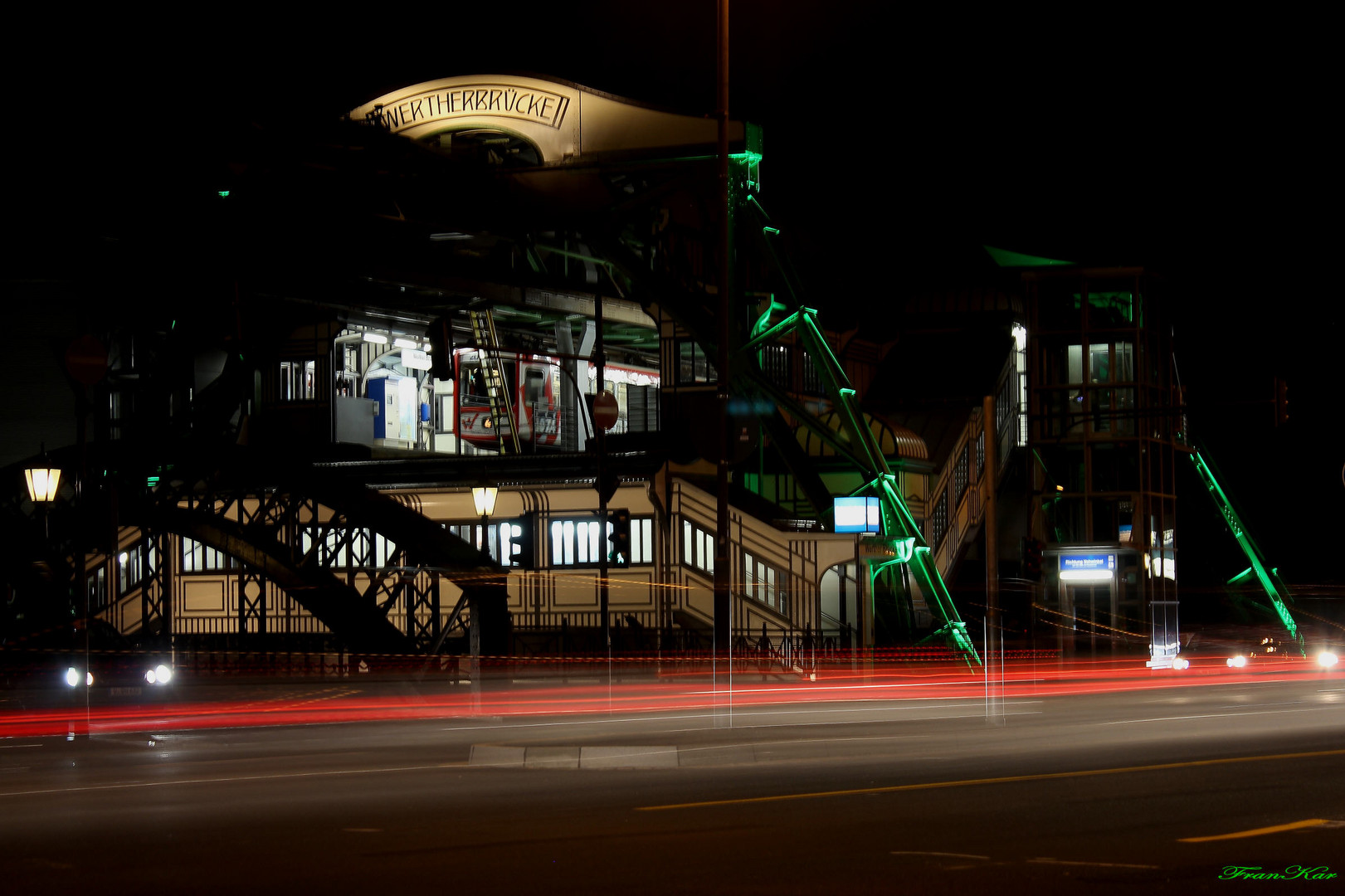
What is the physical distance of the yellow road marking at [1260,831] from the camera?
9.84m

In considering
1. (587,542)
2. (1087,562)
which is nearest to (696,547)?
(587,542)

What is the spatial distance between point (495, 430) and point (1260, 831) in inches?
1217

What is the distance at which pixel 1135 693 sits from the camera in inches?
1065

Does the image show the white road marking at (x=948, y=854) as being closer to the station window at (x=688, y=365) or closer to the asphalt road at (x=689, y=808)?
the asphalt road at (x=689, y=808)

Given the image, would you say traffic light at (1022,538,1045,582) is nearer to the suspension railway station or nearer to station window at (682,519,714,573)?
the suspension railway station

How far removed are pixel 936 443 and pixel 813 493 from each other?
30.7 feet

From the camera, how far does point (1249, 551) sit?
46.4 metres

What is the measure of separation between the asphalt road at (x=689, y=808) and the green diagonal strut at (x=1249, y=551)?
2746cm

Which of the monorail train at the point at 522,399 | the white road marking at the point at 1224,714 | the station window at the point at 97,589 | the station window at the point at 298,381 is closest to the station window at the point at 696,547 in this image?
the monorail train at the point at 522,399

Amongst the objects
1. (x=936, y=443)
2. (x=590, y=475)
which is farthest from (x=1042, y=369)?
(x=590, y=475)

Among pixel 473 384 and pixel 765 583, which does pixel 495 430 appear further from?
pixel 765 583

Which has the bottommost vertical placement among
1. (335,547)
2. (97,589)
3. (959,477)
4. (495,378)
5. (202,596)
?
(202,596)

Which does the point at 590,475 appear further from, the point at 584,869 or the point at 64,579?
the point at 584,869

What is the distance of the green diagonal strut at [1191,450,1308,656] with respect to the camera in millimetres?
45875
